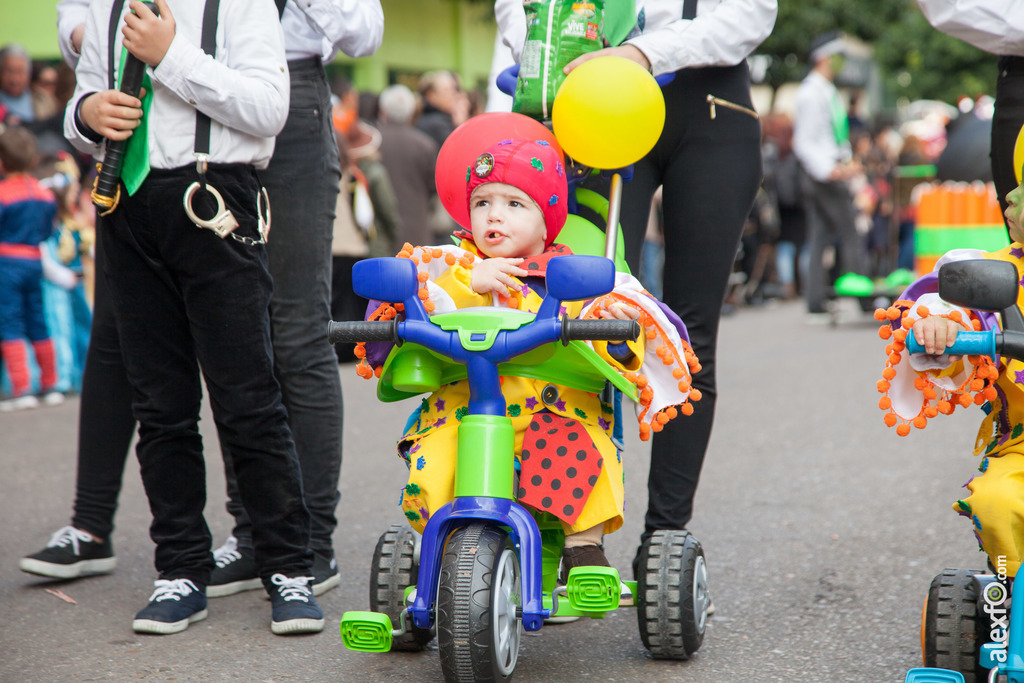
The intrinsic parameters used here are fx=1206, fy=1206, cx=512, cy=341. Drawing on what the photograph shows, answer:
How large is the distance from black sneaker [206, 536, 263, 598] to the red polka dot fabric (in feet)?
4.36

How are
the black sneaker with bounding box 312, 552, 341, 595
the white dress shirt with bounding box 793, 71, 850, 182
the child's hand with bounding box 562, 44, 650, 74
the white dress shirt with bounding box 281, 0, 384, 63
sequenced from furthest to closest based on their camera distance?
the white dress shirt with bounding box 793, 71, 850, 182 < the black sneaker with bounding box 312, 552, 341, 595 < the white dress shirt with bounding box 281, 0, 384, 63 < the child's hand with bounding box 562, 44, 650, 74

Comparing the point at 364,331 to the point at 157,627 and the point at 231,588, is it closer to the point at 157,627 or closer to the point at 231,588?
the point at 157,627

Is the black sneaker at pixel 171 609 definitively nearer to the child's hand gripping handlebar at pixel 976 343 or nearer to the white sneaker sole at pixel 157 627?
the white sneaker sole at pixel 157 627

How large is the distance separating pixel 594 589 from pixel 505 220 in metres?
0.89

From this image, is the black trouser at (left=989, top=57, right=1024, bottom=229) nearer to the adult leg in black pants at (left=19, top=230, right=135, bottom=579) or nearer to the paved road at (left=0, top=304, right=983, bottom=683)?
the paved road at (left=0, top=304, right=983, bottom=683)

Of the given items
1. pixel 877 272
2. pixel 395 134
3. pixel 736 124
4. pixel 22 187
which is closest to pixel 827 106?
pixel 395 134

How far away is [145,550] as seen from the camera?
13.7 feet

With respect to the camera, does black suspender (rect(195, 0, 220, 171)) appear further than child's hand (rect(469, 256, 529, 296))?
Yes

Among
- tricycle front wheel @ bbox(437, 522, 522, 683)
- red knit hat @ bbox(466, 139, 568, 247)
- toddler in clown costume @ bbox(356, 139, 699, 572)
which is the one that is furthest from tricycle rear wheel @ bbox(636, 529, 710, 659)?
red knit hat @ bbox(466, 139, 568, 247)

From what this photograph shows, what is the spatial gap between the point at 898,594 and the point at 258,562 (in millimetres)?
1893

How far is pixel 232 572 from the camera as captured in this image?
12.3 feet

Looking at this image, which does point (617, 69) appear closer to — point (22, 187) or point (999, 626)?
point (999, 626)

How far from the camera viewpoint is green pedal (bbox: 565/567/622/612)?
2.71m

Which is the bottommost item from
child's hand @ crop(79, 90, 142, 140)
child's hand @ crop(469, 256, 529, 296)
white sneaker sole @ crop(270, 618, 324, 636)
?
white sneaker sole @ crop(270, 618, 324, 636)
